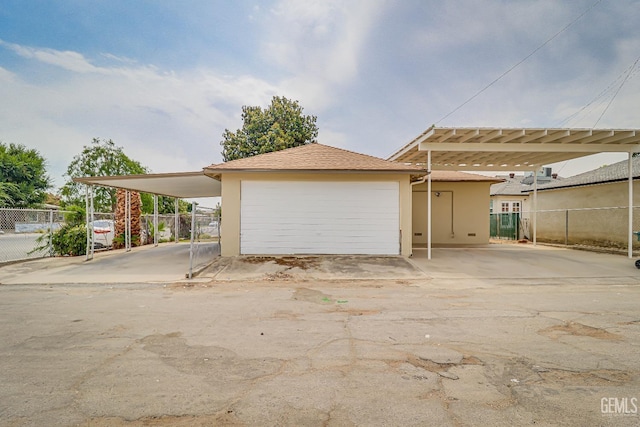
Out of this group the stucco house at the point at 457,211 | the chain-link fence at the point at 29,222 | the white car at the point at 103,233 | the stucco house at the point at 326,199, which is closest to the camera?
the stucco house at the point at 326,199

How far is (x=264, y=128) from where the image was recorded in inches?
1114

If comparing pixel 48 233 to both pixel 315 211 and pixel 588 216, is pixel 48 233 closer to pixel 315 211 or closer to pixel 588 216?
pixel 315 211

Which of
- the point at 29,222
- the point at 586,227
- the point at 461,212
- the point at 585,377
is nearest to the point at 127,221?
the point at 29,222

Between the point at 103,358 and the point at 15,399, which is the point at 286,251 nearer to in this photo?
the point at 103,358

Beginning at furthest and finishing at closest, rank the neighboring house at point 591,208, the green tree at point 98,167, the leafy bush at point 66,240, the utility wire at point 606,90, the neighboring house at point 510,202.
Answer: the green tree at point 98,167 → the neighboring house at point 510,202 → the neighboring house at point 591,208 → the utility wire at point 606,90 → the leafy bush at point 66,240

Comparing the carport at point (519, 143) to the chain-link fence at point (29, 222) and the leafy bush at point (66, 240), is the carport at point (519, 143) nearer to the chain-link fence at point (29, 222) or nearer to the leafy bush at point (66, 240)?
the leafy bush at point (66, 240)

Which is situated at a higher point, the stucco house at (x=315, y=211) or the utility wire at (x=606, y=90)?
the utility wire at (x=606, y=90)

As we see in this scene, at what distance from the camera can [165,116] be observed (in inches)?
811

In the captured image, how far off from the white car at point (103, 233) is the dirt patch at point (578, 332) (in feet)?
54.0

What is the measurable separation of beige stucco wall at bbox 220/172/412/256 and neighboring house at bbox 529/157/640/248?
921 cm

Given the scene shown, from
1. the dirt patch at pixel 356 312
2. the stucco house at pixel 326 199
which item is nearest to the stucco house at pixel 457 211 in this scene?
the stucco house at pixel 326 199

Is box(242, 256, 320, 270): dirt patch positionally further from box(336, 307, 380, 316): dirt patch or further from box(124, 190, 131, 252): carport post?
box(124, 190, 131, 252): carport post

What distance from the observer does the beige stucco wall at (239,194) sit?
1107cm

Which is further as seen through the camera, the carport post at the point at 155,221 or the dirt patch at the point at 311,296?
the carport post at the point at 155,221
